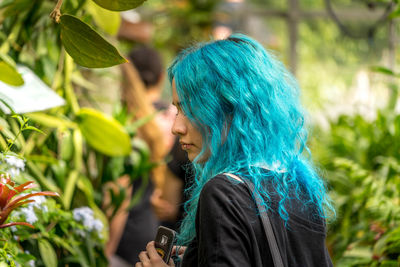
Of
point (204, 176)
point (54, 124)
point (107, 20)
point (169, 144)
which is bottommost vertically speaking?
point (169, 144)

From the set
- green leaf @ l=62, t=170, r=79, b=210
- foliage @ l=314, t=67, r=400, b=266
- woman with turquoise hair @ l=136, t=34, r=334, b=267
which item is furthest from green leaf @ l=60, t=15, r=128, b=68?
foliage @ l=314, t=67, r=400, b=266

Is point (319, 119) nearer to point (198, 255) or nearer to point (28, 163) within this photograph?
point (28, 163)

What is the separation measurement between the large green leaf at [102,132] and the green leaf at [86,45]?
0.80 metres

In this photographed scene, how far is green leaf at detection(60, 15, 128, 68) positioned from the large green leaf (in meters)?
0.80

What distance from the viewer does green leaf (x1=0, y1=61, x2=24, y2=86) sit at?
1145mm

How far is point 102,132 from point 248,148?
0.95 m

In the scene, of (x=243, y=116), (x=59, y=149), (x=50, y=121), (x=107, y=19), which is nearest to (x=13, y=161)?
(x=243, y=116)

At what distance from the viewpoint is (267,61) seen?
1.06 metres

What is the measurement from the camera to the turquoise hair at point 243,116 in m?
1.00

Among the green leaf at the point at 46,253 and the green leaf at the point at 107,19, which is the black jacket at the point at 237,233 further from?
the green leaf at the point at 107,19

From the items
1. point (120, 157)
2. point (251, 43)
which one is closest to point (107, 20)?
point (120, 157)

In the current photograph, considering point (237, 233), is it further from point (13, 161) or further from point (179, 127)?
point (13, 161)

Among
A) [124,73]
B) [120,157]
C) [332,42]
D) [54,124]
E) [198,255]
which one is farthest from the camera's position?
[332,42]

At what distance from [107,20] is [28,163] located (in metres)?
0.59
